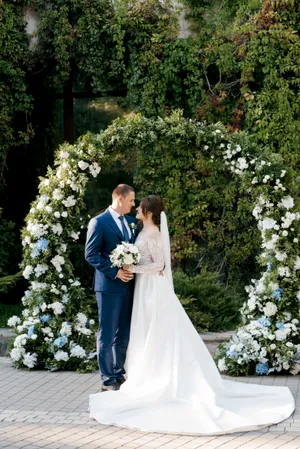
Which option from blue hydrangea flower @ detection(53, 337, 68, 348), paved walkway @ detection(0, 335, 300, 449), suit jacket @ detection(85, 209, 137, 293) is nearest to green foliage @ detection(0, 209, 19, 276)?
blue hydrangea flower @ detection(53, 337, 68, 348)

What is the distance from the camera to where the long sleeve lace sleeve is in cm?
755

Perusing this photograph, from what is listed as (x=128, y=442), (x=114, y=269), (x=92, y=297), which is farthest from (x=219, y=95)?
(x=128, y=442)

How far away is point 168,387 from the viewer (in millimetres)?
7043

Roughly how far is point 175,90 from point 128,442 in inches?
305

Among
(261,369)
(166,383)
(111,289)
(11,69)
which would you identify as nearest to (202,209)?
(11,69)

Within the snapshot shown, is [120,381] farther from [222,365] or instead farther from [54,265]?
[54,265]

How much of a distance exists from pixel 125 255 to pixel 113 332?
2.47 feet

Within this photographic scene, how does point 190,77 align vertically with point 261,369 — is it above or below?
above

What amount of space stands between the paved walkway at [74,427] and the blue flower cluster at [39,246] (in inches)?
57.4

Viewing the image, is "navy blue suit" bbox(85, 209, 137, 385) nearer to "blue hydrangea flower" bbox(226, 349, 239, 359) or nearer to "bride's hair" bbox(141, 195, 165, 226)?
"bride's hair" bbox(141, 195, 165, 226)

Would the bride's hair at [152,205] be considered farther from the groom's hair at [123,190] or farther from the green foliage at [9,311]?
the green foliage at [9,311]

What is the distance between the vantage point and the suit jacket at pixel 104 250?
752 centimetres

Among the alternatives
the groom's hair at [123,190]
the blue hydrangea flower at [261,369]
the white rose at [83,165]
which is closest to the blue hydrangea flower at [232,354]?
the blue hydrangea flower at [261,369]

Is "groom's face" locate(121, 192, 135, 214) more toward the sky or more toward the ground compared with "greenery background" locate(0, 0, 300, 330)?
more toward the ground
